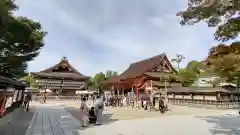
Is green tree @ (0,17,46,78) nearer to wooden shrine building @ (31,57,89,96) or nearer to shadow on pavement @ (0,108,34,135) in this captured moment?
shadow on pavement @ (0,108,34,135)

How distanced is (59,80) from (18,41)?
118 ft

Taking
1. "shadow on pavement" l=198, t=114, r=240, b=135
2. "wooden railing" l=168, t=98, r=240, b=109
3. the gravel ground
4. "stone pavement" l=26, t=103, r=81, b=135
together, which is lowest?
"stone pavement" l=26, t=103, r=81, b=135

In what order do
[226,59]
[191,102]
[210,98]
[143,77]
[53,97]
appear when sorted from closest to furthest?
[226,59] → [210,98] → [191,102] → [143,77] → [53,97]

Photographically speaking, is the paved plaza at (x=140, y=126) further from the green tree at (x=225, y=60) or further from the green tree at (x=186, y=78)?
the green tree at (x=186, y=78)

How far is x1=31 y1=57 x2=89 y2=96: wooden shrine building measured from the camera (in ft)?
161

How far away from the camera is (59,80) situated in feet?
167

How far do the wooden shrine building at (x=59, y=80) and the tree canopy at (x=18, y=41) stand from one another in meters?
29.4

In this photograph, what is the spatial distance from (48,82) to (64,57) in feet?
31.5

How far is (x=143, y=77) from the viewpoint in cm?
4200

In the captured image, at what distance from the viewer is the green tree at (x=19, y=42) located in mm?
14883

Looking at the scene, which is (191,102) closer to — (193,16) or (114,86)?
(114,86)

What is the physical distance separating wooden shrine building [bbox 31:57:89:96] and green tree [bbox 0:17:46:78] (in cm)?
2959

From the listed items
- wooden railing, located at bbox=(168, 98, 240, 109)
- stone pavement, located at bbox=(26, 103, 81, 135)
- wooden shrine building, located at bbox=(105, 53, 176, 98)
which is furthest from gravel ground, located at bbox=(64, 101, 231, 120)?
wooden shrine building, located at bbox=(105, 53, 176, 98)

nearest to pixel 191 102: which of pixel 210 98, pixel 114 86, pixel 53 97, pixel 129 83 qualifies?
pixel 210 98
